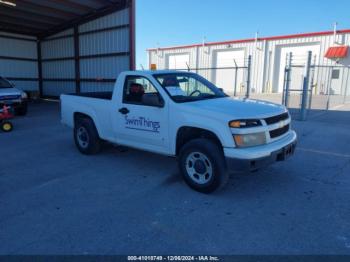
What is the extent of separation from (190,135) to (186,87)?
1.13m

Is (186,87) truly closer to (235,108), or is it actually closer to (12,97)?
(235,108)

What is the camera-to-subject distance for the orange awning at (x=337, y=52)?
24.8m

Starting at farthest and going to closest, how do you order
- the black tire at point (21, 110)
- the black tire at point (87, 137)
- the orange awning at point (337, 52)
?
the orange awning at point (337, 52)
the black tire at point (21, 110)
the black tire at point (87, 137)

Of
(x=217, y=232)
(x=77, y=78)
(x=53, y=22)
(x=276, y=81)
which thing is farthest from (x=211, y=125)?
(x=276, y=81)

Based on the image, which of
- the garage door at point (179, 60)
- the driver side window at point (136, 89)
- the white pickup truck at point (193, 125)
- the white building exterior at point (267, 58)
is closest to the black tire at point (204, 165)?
the white pickup truck at point (193, 125)

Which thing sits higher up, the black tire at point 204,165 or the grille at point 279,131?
the grille at point 279,131

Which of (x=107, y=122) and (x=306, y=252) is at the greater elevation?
(x=107, y=122)

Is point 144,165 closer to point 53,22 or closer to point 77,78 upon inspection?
point 77,78

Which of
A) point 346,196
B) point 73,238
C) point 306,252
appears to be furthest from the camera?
point 346,196

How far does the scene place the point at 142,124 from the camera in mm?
5418

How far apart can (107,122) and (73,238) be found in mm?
3135

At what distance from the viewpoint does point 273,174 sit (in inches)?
216

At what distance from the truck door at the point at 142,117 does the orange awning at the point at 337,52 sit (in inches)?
956

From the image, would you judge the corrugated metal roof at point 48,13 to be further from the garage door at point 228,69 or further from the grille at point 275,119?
the garage door at point 228,69
